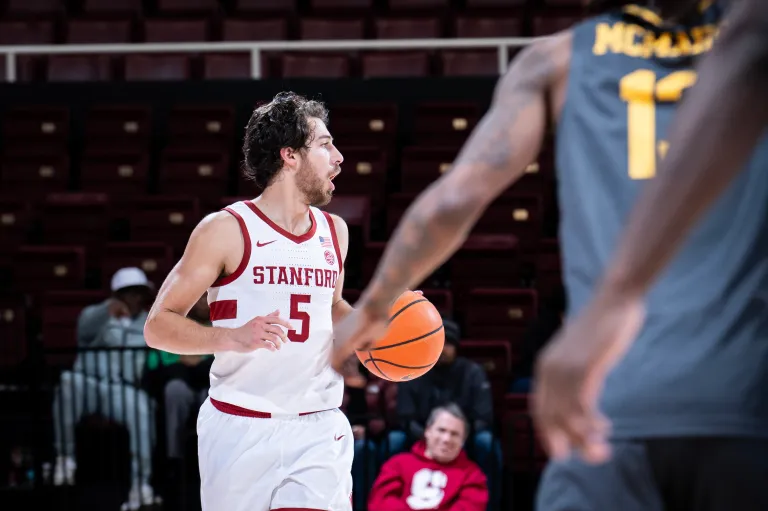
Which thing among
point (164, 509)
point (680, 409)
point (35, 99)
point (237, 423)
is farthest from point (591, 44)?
point (35, 99)

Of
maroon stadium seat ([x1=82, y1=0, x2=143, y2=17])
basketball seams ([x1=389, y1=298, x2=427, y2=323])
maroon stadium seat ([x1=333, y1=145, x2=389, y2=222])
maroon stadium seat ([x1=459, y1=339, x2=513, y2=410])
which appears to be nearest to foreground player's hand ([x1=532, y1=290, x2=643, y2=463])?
basketball seams ([x1=389, y1=298, x2=427, y2=323])

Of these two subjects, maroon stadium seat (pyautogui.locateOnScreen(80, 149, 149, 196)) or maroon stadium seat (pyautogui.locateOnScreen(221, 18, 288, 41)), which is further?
maroon stadium seat (pyautogui.locateOnScreen(221, 18, 288, 41))

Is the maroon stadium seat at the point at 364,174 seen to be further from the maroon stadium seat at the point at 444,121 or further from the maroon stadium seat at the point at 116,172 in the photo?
the maroon stadium seat at the point at 116,172

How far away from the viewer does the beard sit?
15.6 feet

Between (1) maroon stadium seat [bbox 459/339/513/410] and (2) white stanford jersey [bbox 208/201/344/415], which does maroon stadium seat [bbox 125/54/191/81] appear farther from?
(2) white stanford jersey [bbox 208/201/344/415]

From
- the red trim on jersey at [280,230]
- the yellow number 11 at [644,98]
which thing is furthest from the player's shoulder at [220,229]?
the yellow number 11 at [644,98]

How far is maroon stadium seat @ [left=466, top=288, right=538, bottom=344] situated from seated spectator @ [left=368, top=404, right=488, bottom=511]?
92.0 inches

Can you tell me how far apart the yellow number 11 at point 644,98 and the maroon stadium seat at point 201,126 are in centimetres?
1029

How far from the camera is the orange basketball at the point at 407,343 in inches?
163

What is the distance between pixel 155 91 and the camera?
12.9 meters

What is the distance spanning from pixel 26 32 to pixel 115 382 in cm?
683

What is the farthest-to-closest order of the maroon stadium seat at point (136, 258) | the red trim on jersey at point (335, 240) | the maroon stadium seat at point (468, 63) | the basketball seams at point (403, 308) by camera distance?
1. the maroon stadium seat at point (468, 63)
2. the maroon stadium seat at point (136, 258)
3. the red trim on jersey at point (335, 240)
4. the basketball seams at point (403, 308)

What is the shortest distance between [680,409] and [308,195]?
315cm

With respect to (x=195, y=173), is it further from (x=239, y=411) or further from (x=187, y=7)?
(x=239, y=411)
